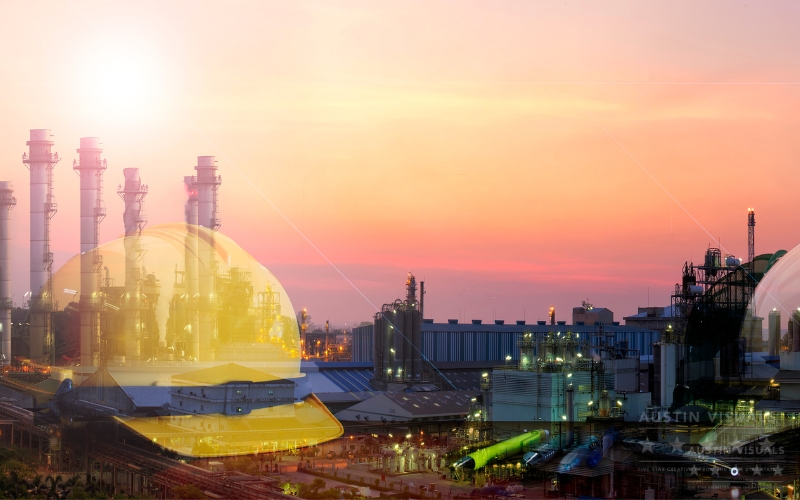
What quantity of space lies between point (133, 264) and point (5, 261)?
1231 cm

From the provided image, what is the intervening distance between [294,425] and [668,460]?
569 inches

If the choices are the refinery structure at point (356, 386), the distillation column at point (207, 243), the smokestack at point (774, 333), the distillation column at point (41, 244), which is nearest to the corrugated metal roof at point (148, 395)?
the refinery structure at point (356, 386)

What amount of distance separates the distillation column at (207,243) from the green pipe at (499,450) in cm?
1771

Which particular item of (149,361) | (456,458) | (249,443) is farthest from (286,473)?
(149,361)

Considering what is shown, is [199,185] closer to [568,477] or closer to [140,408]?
[140,408]

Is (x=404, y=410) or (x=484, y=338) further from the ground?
(x=484, y=338)

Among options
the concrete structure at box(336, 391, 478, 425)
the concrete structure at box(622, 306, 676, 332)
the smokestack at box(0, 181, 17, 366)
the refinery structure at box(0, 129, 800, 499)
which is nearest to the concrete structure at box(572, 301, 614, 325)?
the concrete structure at box(622, 306, 676, 332)

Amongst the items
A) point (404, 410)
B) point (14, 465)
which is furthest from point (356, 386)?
point (14, 465)

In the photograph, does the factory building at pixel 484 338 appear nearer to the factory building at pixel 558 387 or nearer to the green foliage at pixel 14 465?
the factory building at pixel 558 387

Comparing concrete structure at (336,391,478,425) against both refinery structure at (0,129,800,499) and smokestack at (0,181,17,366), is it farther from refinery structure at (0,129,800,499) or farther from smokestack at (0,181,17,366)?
smokestack at (0,181,17,366)

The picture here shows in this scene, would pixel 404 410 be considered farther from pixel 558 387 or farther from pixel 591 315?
pixel 591 315

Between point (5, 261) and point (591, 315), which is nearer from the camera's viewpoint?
point (5, 261)

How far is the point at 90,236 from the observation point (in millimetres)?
48531

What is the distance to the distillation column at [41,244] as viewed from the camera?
2031 inches
